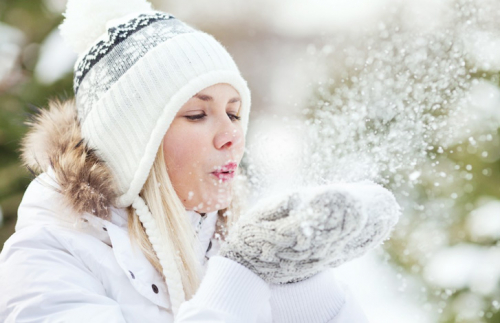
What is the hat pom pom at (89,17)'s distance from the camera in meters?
1.65

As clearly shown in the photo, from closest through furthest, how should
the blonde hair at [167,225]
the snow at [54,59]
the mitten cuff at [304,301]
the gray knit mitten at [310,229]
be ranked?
the gray knit mitten at [310,229] → the mitten cuff at [304,301] → the blonde hair at [167,225] → the snow at [54,59]

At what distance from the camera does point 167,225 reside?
1.48 meters

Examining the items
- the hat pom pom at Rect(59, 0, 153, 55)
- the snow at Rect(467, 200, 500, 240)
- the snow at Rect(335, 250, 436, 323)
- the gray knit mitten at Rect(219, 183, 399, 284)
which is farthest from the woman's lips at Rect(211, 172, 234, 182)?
the snow at Rect(467, 200, 500, 240)

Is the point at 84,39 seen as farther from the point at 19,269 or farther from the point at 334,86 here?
the point at 334,86

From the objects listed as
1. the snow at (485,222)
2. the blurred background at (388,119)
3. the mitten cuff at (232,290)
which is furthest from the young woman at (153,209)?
the snow at (485,222)

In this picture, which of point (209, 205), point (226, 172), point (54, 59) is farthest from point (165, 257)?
point (54, 59)

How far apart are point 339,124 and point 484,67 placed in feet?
3.32

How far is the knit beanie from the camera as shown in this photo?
148 cm

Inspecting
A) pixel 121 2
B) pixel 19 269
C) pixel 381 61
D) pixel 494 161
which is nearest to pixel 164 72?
pixel 121 2

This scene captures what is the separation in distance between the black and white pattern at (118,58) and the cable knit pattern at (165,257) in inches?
15.7

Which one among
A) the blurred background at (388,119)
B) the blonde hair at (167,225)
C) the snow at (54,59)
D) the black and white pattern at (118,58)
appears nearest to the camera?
the blonde hair at (167,225)

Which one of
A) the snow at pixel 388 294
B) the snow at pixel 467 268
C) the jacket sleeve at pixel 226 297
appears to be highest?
the jacket sleeve at pixel 226 297

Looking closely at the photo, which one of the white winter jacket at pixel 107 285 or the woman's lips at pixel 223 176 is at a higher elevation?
the woman's lips at pixel 223 176

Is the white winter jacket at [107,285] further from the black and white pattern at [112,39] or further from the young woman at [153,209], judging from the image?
the black and white pattern at [112,39]
